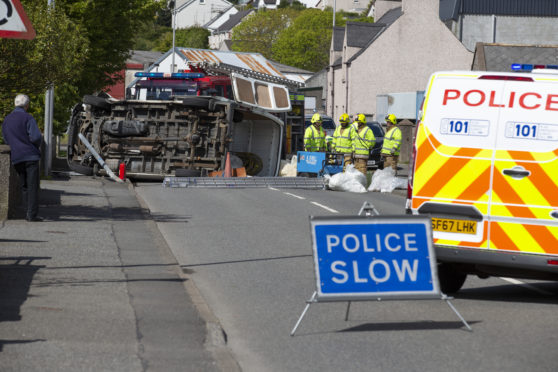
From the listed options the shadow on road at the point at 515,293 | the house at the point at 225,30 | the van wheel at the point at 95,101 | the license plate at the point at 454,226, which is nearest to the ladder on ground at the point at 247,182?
the van wheel at the point at 95,101

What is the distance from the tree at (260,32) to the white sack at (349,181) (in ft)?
274

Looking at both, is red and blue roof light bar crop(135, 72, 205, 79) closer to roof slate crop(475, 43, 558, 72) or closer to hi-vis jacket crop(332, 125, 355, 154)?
hi-vis jacket crop(332, 125, 355, 154)

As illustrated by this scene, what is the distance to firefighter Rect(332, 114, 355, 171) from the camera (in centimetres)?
2456

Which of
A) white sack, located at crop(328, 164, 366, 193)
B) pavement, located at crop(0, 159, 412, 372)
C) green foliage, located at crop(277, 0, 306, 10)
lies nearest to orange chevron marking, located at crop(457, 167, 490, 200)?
pavement, located at crop(0, 159, 412, 372)

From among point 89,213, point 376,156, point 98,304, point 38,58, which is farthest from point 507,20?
point 98,304

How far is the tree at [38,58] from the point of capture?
46.6ft

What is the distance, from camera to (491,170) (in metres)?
8.77

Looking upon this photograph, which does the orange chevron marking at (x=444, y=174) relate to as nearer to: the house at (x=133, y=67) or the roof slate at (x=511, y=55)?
the roof slate at (x=511, y=55)

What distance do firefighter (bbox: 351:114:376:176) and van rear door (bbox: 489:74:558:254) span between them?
15.1 meters

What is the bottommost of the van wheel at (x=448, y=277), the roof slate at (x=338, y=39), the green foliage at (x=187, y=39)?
the van wheel at (x=448, y=277)

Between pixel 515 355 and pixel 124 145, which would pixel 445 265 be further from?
pixel 124 145

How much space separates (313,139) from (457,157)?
17.2 m

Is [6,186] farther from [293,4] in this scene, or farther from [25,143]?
[293,4]

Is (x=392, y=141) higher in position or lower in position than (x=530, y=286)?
higher
